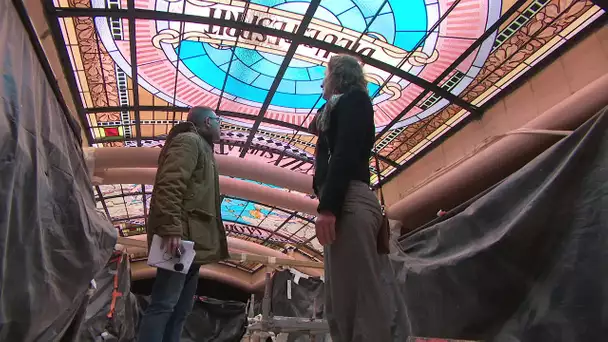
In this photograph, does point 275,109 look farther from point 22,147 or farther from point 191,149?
point 22,147

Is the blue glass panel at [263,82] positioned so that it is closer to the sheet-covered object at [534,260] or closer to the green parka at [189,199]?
the green parka at [189,199]

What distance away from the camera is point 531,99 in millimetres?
4883

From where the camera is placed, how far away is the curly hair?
1.60 m

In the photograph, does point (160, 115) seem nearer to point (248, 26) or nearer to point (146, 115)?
point (146, 115)

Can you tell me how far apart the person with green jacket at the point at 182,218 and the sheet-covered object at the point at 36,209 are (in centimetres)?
29

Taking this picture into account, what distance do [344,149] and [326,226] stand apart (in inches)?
10.9

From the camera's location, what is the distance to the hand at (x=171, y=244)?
1.74 metres

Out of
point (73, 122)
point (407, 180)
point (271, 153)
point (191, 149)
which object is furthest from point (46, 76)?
point (407, 180)

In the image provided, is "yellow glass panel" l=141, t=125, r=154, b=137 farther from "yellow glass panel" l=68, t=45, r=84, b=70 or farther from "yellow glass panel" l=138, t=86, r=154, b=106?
"yellow glass panel" l=68, t=45, r=84, b=70

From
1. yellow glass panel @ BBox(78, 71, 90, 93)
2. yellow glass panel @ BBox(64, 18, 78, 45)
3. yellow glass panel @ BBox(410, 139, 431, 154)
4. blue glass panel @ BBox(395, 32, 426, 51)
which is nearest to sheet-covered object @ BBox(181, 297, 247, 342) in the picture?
yellow glass panel @ BBox(410, 139, 431, 154)

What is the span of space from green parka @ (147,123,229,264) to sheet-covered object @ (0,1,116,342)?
291mm

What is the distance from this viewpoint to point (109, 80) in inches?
217

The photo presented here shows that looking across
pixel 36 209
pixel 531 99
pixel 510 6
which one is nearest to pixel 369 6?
pixel 510 6

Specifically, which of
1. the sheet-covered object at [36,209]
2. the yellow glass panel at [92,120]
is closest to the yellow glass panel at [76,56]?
the yellow glass panel at [92,120]
